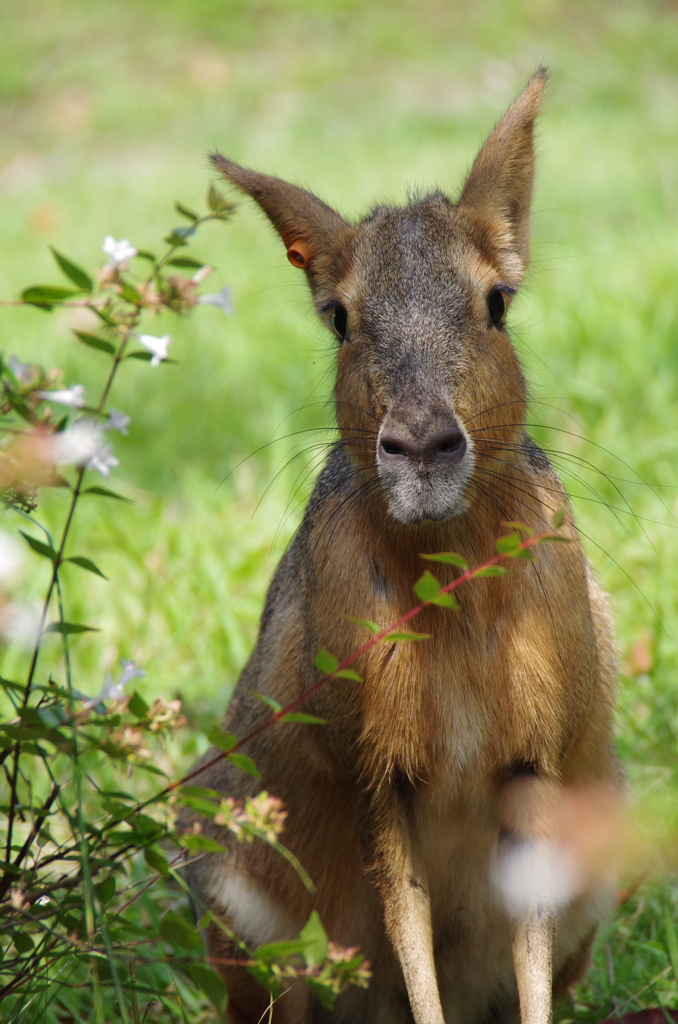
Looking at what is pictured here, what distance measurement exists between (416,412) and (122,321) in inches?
19.5

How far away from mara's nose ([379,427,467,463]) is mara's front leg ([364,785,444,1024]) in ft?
2.25

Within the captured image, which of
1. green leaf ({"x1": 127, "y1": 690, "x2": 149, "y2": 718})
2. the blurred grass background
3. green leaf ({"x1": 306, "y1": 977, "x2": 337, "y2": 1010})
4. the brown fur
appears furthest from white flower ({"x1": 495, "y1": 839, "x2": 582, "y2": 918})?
green leaf ({"x1": 127, "y1": 690, "x2": 149, "y2": 718})

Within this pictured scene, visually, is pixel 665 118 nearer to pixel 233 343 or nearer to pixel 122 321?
pixel 233 343

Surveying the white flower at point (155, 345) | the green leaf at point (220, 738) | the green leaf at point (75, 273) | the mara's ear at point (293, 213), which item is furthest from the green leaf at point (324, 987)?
the mara's ear at point (293, 213)

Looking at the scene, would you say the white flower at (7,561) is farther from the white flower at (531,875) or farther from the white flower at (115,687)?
the white flower at (531,875)

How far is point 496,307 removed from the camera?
Answer: 2232 millimetres

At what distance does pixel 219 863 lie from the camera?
110 inches

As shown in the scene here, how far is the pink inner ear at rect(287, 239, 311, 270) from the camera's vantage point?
241 cm

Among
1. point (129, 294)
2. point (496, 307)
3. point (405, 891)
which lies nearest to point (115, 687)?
point (129, 294)

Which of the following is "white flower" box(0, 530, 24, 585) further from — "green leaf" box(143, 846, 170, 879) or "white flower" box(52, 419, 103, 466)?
"green leaf" box(143, 846, 170, 879)

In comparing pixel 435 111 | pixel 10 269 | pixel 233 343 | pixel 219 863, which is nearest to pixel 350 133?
pixel 435 111

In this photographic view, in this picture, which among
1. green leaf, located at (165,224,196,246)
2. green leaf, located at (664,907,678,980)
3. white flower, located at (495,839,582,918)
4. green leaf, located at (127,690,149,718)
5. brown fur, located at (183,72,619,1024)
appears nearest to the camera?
green leaf, located at (127,690,149,718)

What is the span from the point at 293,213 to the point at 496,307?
459mm

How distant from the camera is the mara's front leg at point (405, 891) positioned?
2174 millimetres
